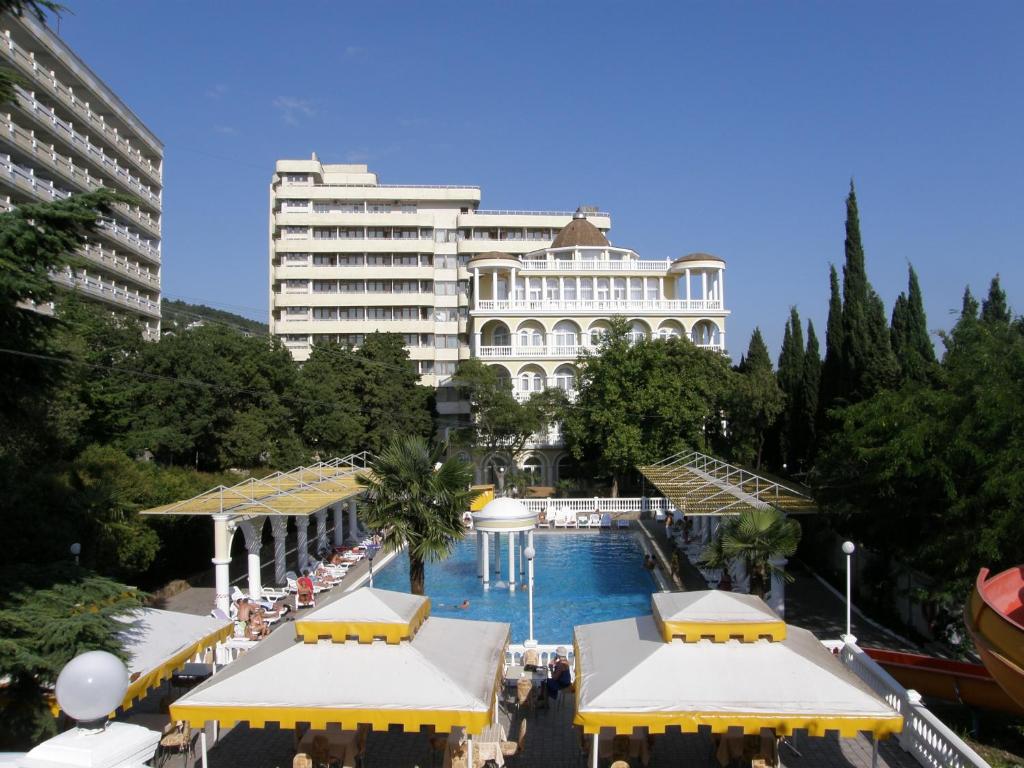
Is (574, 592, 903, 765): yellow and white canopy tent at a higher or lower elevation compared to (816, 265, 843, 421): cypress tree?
lower

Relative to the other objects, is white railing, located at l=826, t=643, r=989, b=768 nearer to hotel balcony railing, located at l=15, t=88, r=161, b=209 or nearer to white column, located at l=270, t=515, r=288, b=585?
white column, located at l=270, t=515, r=288, b=585

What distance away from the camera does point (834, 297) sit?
36.0m

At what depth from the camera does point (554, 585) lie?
24.8 metres

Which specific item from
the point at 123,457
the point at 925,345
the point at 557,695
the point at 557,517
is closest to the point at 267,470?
the point at 123,457


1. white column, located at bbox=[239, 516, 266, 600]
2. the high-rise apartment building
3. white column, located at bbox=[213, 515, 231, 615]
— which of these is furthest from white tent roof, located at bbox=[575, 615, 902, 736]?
the high-rise apartment building

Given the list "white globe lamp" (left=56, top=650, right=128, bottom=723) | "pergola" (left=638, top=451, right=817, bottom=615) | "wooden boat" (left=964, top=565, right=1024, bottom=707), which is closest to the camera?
"white globe lamp" (left=56, top=650, right=128, bottom=723)

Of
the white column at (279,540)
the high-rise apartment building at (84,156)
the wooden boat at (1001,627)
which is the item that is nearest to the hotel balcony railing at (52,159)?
the high-rise apartment building at (84,156)

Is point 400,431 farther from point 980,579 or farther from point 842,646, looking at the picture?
point 980,579

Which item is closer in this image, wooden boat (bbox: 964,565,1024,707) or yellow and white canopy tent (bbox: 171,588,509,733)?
yellow and white canopy tent (bbox: 171,588,509,733)

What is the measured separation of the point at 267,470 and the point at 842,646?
22656mm

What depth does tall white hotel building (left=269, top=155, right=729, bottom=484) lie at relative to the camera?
48125mm

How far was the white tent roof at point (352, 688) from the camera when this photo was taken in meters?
8.69

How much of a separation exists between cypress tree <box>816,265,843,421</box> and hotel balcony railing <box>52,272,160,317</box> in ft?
101

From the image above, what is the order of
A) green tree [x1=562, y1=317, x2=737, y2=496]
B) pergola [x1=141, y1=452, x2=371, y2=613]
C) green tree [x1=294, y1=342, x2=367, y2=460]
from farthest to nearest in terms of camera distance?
green tree [x1=294, y1=342, x2=367, y2=460], green tree [x1=562, y1=317, x2=737, y2=496], pergola [x1=141, y1=452, x2=371, y2=613]
